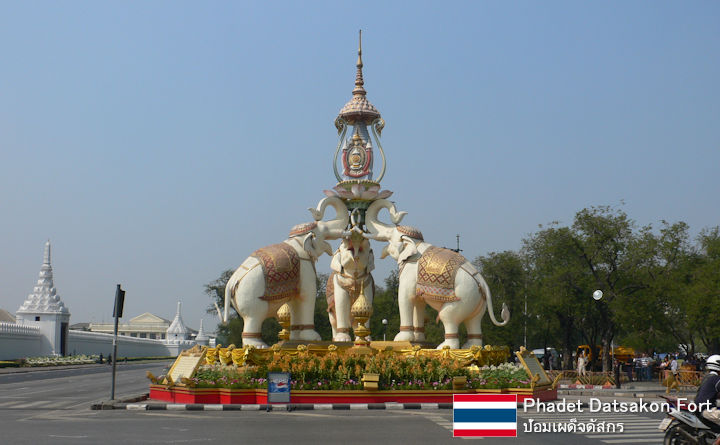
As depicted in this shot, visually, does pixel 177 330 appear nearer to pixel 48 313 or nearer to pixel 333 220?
pixel 48 313

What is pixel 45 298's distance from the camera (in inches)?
2746

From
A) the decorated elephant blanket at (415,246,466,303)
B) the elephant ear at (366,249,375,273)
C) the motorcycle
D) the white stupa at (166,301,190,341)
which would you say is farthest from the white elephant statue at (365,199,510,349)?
the white stupa at (166,301,190,341)

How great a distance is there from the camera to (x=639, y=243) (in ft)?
123

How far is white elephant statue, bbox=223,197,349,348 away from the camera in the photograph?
21.7 metres

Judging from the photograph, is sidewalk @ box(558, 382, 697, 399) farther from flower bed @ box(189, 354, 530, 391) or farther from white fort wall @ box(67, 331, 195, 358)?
white fort wall @ box(67, 331, 195, 358)

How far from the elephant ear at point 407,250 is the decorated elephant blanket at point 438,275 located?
31 cm

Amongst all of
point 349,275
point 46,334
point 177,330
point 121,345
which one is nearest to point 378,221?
point 349,275

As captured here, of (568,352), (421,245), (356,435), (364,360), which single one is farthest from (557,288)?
(356,435)

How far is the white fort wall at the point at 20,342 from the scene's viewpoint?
57.6 meters

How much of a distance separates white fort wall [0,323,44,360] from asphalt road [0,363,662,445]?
136ft

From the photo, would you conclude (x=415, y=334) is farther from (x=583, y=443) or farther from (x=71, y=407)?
(x=583, y=443)

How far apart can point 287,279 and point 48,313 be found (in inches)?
2027

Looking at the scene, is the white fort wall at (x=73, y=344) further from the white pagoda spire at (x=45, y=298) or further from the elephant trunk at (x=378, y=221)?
the elephant trunk at (x=378, y=221)

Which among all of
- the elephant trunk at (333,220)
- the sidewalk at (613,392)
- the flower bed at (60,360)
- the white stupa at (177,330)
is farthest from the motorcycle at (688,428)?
the white stupa at (177,330)
